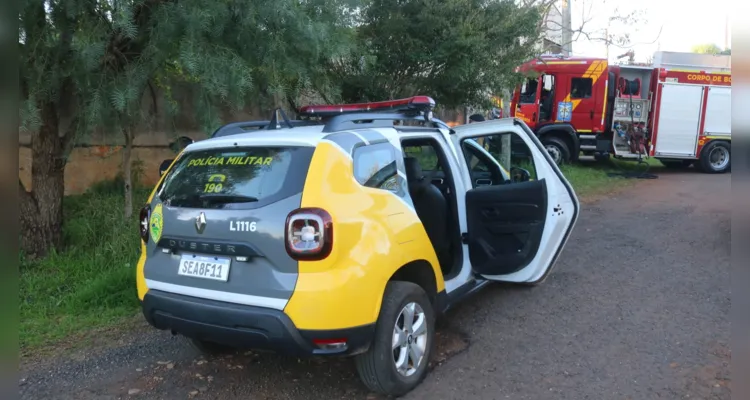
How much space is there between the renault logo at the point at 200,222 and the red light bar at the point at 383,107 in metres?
1.35

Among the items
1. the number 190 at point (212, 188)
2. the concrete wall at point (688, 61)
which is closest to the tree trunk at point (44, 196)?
the number 190 at point (212, 188)

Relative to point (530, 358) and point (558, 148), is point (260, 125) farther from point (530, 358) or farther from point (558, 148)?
point (558, 148)

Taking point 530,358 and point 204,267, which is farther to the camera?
point 530,358

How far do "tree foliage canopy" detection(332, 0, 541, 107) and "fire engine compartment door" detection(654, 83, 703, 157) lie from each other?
706cm

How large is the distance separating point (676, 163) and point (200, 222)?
56.3ft

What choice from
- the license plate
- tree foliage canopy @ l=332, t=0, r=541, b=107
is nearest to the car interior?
the license plate

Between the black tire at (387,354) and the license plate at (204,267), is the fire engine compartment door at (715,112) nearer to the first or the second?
the black tire at (387,354)

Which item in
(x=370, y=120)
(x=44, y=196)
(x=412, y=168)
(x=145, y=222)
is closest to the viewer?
(x=145, y=222)

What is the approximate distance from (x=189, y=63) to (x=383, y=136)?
75.4 inches

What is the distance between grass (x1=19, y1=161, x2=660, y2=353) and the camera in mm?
4738

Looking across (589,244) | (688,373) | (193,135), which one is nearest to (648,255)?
(589,244)

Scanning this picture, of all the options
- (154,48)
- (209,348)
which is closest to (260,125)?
(154,48)

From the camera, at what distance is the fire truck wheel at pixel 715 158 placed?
15109mm

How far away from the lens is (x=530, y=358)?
4.06m
